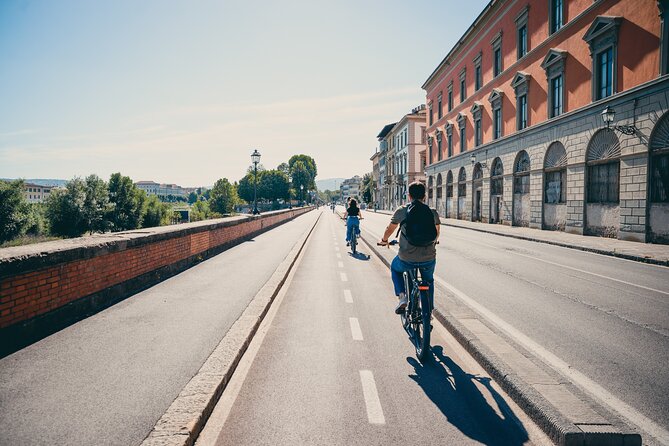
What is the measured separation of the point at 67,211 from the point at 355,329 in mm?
43757

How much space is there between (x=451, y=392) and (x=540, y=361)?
100 centimetres

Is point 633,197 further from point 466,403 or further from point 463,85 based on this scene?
point 463,85

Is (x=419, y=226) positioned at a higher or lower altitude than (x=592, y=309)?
higher

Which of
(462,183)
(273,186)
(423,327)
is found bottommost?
(423,327)

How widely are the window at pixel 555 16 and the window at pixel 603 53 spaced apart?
10.4 feet

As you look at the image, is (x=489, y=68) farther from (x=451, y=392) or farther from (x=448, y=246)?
(x=451, y=392)

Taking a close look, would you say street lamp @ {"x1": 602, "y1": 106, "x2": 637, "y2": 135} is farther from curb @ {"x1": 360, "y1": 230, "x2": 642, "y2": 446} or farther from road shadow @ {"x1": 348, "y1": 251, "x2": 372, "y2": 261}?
curb @ {"x1": 360, "y1": 230, "x2": 642, "y2": 446}

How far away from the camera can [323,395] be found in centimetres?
322

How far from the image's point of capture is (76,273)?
16.3 ft

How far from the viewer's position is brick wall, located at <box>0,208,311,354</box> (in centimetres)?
399

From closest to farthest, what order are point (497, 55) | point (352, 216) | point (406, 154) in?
point (352, 216) → point (497, 55) → point (406, 154)

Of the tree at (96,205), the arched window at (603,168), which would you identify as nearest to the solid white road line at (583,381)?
the arched window at (603,168)

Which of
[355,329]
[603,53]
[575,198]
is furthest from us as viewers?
[575,198]

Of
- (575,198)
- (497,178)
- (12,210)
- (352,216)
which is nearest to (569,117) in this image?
(575,198)
